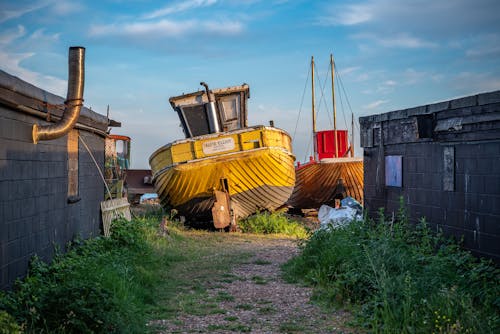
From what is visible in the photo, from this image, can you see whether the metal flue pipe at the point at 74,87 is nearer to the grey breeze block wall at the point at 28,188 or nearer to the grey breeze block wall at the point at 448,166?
the grey breeze block wall at the point at 28,188

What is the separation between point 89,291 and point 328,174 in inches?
641

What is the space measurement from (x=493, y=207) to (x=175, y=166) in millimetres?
9160

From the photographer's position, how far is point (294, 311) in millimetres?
7379

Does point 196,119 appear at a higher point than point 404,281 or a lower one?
higher

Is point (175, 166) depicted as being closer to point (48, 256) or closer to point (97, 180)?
point (97, 180)

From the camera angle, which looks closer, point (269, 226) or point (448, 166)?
point (448, 166)

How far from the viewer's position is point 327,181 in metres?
21.8

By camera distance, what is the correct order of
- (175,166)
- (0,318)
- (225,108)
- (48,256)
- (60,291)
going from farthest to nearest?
(225,108) → (175,166) → (48,256) → (60,291) → (0,318)

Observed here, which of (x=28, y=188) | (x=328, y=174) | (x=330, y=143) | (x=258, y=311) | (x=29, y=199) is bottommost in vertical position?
(x=258, y=311)

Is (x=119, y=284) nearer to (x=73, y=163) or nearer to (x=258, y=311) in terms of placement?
(x=258, y=311)

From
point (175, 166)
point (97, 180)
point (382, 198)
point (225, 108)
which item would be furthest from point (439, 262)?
point (225, 108)

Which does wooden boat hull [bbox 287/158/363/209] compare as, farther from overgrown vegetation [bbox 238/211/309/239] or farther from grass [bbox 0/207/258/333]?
grass [bbox 0/207/258/333]

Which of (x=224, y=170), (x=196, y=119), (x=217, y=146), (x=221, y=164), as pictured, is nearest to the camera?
(x=217, y=146)

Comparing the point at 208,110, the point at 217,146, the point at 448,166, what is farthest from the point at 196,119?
the point at 448,166
